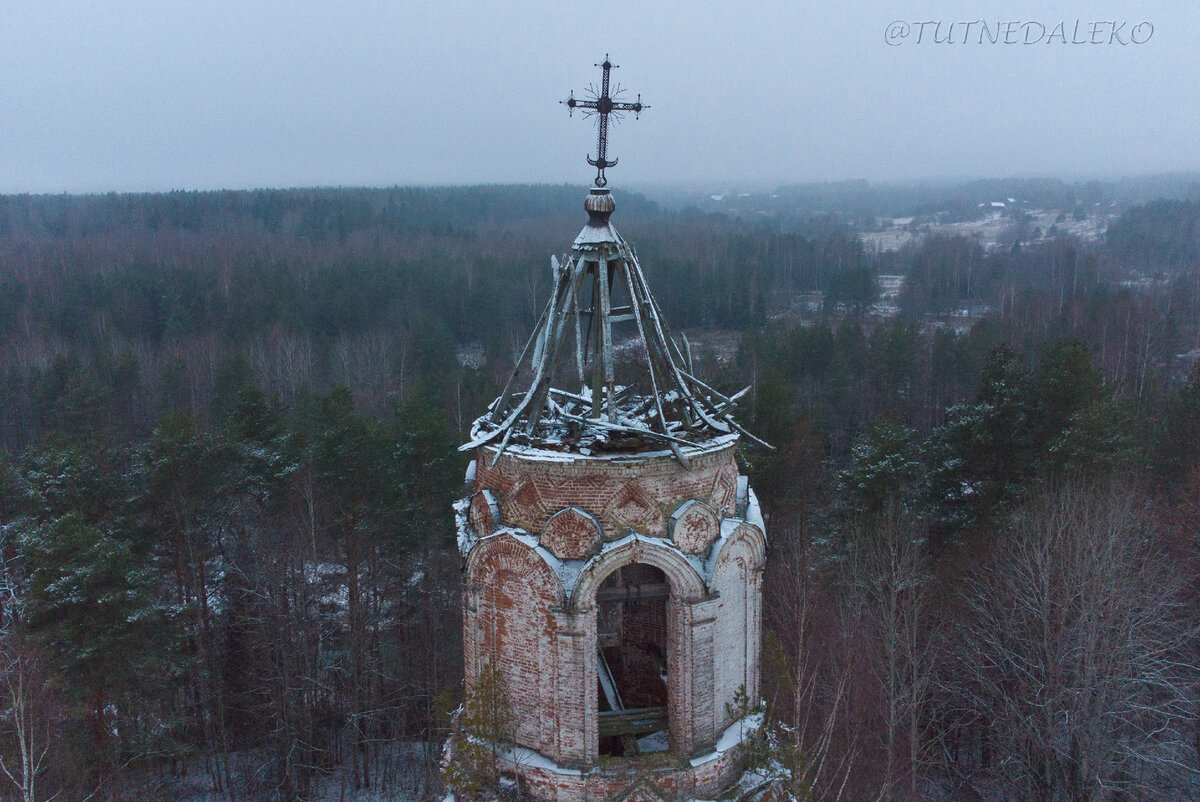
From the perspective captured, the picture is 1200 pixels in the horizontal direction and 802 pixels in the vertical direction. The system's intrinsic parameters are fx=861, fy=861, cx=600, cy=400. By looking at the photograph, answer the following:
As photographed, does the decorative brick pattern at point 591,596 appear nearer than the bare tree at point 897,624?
Yes

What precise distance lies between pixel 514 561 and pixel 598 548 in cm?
79

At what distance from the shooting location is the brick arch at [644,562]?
23.9 ft

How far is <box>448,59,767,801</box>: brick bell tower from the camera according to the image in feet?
24.1

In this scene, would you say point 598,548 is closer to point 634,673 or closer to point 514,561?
point 514,561

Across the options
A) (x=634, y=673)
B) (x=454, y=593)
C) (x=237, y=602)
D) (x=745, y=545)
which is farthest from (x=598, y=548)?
(x=237, y=602)

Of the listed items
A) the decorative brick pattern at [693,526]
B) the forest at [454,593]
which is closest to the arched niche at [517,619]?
the decorative brick pattern at [693,526]

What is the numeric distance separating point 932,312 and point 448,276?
3533 cm

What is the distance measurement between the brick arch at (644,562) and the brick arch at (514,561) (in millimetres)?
200

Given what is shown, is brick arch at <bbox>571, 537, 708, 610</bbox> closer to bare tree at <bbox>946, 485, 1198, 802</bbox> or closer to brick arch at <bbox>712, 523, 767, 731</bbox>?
brick arch at <bbox>712, 523, 767, 731</bbox>

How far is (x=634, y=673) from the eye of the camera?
10.2 meters

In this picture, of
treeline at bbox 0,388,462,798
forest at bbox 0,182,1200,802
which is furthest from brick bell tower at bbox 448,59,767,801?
treeline at bbox 0,388,462,798

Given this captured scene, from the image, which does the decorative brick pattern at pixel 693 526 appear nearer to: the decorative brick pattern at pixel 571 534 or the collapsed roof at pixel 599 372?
the collapsed roof at pixel 599 372

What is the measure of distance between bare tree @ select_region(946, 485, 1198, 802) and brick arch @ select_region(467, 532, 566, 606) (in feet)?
34.2

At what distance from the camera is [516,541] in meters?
7.46
